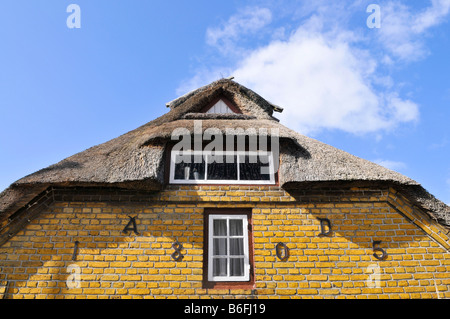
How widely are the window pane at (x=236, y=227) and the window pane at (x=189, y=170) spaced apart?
104 centimetres

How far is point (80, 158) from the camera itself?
613cm

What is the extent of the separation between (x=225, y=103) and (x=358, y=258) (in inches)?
198

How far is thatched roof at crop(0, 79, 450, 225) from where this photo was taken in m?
5.43

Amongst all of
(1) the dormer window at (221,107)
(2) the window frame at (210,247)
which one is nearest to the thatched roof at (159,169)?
(2) the window frame at (210,247)

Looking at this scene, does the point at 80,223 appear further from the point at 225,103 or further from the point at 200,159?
the point at 225,103

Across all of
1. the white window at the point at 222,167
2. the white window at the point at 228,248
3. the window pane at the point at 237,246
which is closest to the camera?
the white window at the point at 228,248

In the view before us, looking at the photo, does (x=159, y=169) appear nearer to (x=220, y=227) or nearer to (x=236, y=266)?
(x=220, y=227)

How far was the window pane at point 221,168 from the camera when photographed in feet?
19.3

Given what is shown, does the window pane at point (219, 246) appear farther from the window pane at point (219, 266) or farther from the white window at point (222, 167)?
the white window at point (222, 167)

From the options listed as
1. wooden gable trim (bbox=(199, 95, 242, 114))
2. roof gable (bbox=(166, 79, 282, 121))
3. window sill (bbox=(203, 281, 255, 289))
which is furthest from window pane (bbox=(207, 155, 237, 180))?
wooden gable trim (bbox=(199, 95, 242, 114))
